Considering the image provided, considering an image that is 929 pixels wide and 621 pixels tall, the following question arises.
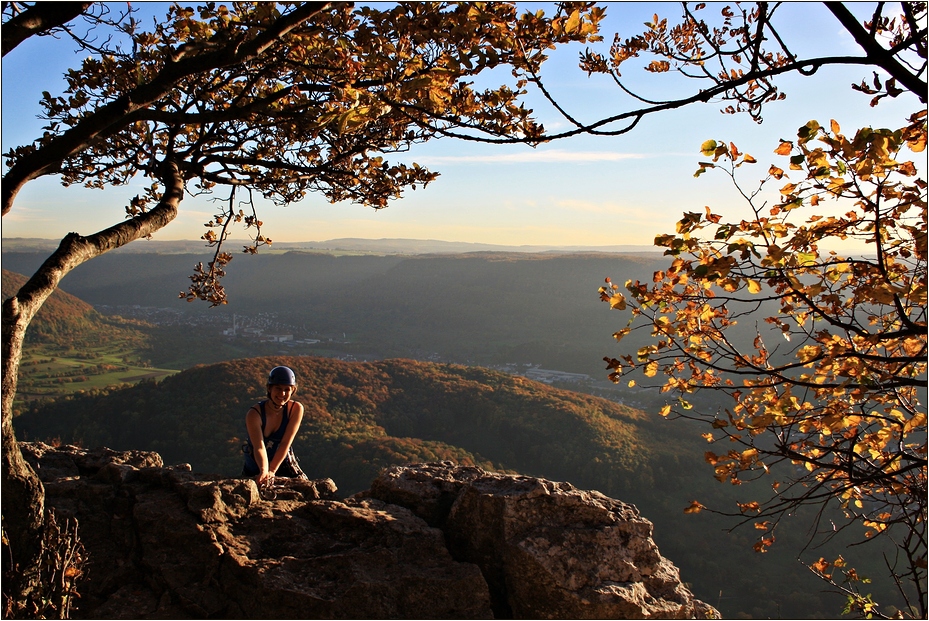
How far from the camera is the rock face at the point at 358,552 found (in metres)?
3.97

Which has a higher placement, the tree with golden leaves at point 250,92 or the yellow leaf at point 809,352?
the tree with golden leaves at point 250,92

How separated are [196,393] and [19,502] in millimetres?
34470

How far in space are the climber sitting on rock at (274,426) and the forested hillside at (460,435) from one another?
18.8 meters

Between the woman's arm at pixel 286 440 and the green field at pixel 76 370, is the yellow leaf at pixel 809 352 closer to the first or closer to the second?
the woman's arm at pixel 286 440

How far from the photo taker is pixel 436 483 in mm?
5480

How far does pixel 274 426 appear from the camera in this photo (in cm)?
549

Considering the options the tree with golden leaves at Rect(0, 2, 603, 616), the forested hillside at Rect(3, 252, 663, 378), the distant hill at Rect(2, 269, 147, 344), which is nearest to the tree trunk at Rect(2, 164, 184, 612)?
the tree with golden leaves at Rect(0, 2, 603, 616)

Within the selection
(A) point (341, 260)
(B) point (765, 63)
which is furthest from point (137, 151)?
(A) point (341, 260)

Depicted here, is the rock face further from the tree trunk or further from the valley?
the valley

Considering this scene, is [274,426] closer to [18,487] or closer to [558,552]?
[18,487]

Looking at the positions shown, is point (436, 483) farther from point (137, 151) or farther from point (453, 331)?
point (453, 331)

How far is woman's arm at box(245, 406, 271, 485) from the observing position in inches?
206

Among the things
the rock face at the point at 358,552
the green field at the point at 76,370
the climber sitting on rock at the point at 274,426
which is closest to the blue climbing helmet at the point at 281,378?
the climber sitting on rock at the point at 274,426

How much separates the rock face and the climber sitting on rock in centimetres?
34
